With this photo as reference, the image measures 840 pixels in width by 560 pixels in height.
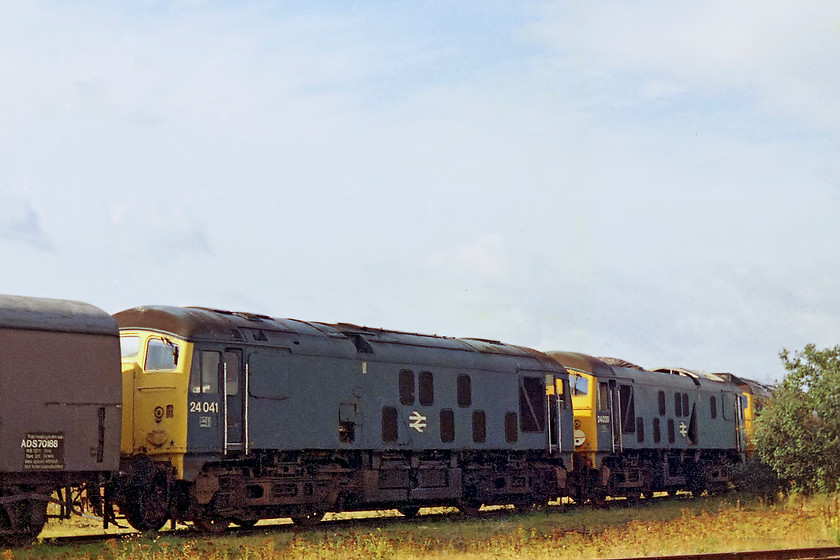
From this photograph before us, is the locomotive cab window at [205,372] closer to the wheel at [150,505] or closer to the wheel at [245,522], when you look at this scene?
the wheel at [150,505]

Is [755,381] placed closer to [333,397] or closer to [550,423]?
[550,423]

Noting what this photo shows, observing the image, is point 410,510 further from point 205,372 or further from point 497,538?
point 205,372

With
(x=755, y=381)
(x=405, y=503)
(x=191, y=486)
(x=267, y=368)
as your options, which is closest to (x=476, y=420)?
(x=405, y=503)

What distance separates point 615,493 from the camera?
109ft

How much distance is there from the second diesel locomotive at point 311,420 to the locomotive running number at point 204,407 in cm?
3

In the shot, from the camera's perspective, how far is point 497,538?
21.1 meters

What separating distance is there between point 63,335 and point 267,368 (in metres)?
4.63

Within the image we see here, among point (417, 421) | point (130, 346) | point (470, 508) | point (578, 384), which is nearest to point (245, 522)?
point (130, 346)

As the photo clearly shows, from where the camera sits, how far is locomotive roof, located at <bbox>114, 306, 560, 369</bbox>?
814 inches

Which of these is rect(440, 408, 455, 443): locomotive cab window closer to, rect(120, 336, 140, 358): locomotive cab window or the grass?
the grass

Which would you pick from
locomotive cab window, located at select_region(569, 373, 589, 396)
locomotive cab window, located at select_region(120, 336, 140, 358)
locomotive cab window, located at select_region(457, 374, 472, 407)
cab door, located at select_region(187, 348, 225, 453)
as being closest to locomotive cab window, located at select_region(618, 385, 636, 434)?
locomotive cab window, located at select_region(569, 373, 589, 396)

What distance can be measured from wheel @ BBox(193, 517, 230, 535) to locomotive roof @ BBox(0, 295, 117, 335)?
4254 millimetres

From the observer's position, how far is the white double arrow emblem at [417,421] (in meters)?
25.0

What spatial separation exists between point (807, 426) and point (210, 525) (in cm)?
1840
